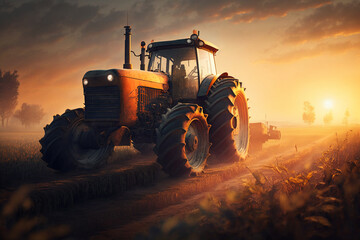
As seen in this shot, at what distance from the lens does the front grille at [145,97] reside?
23.5ft

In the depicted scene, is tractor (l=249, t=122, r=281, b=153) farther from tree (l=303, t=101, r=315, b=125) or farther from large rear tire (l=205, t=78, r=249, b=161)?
tree (l=303, t=101, r=315, b=125)

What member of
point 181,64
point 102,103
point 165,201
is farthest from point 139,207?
point 181,64

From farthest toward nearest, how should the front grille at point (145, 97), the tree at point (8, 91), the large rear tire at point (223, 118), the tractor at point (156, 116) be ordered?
1. the tree at point (8, 91)
2. the large rear tire at point (223, 118)
3. the front grille at point (145, 97)
4. the tractor at point (156, 116)

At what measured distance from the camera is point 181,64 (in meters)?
8.53

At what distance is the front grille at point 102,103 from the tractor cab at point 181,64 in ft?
6.69

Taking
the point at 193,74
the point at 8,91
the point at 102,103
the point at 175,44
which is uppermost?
the point at 8,91

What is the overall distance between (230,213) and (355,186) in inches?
58.4

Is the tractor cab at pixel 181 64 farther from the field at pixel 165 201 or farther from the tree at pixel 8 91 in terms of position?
the tree at pixel 8 91

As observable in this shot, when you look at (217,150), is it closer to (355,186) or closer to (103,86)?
(103,86)

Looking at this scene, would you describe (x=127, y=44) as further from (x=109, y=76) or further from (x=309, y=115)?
(x=309, y=115)

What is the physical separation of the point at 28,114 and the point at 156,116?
229 ft

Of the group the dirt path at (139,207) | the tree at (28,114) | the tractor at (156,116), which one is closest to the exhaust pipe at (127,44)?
the tractor at (156,116)

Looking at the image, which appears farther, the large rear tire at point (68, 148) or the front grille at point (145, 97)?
the front grille at point (145, 97)

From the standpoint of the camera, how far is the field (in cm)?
272
